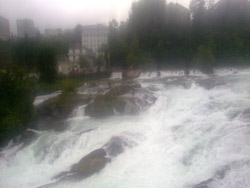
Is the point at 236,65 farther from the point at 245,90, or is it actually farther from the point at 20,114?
the point at 20,114

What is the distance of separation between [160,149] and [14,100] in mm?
9299

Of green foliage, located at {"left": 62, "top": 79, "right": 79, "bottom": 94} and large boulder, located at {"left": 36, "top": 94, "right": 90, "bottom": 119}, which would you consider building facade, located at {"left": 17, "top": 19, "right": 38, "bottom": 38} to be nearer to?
green foliage, located at {"left": 62, "top": 79, "right": 79, "bottom": 94}

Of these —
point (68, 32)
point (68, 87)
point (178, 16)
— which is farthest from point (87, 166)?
point (68, 32)

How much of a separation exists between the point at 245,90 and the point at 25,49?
27.8 meters

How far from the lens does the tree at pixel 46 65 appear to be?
26.0 meters

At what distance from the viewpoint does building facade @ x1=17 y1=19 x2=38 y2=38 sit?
32569 millimetres

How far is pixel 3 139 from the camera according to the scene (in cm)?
1275

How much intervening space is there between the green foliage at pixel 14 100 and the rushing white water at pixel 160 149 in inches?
53.9

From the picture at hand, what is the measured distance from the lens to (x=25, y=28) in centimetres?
3462

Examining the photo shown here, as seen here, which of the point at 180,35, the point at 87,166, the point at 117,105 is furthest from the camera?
the point at 180,35

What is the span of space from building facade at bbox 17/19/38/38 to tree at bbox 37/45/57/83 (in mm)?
7758

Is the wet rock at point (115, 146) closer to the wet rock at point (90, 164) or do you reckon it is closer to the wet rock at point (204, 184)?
the wet rock at point (90, 164)

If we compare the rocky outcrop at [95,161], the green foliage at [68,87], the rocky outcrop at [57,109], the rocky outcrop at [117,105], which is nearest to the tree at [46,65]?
the green foliage at [68,87]

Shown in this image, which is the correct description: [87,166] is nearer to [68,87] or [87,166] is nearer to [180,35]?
[68,87]
